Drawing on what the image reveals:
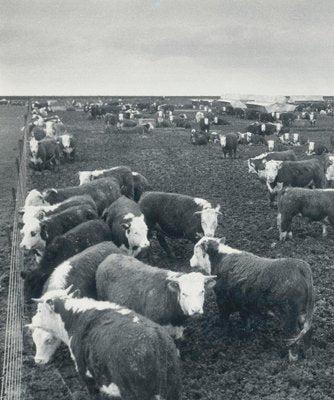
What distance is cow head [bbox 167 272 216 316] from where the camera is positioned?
4.93 meters

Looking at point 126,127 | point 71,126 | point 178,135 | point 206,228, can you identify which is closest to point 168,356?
point 206,228

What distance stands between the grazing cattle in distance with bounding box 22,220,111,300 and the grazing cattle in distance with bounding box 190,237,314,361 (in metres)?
2.19

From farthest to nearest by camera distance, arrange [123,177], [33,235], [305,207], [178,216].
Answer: [123,177], [305,207], [178,216], [33,235]

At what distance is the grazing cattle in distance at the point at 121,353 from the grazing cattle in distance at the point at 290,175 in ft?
26.9

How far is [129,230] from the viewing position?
7.83 meters

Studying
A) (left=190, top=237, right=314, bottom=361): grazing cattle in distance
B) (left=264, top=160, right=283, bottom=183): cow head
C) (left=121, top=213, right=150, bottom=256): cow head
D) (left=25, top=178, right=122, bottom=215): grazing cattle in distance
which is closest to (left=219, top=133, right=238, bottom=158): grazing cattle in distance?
(left=264, top=160, right=283, bottom=183): cow head

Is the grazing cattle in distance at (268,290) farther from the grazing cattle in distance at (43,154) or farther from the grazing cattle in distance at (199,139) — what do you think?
the grazing cattle in distance at (199,139)

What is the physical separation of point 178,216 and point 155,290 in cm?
339

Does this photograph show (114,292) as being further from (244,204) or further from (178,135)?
(178,135)

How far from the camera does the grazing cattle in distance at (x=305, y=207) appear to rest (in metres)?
9.30

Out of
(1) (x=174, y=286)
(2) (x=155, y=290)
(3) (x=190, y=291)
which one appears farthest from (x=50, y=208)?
(3) (x=190, y=291)

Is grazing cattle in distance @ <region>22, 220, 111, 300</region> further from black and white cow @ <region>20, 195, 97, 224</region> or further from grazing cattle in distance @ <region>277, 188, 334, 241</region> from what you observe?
grazing cattle in distance @ <region>277, 188, 334, 241</region>

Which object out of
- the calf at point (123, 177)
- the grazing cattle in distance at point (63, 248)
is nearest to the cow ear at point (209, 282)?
the grazing cattle in distance at point (63, 248)

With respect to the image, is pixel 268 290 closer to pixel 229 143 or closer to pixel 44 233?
pixel 44 233
